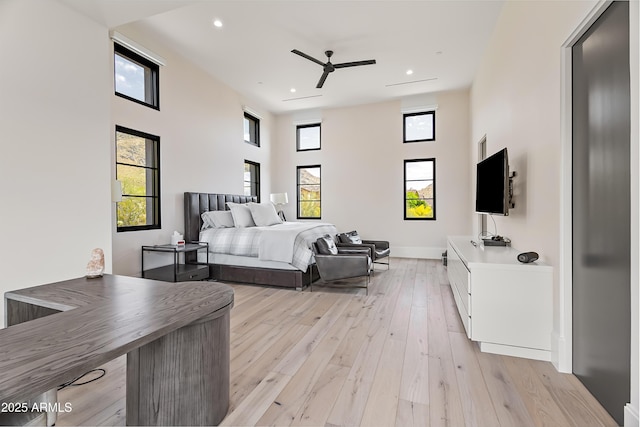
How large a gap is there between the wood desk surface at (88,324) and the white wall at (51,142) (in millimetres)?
841

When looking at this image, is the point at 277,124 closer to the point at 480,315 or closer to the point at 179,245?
the point at 179,245

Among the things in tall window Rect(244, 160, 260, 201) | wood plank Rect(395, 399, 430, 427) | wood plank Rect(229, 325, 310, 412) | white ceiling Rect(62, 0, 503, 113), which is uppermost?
white ceiling Rect(62, 0, 503, 113)

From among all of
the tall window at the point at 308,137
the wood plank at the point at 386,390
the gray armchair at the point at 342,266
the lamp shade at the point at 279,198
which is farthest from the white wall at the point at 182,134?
the wood plank at the point at 386,390

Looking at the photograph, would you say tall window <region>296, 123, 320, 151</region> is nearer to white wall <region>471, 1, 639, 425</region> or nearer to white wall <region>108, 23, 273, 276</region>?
white wall <region>108, 23, 273, 276</region>

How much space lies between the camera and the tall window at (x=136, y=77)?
12.6ft

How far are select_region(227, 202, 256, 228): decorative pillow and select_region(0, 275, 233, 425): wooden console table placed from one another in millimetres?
3262

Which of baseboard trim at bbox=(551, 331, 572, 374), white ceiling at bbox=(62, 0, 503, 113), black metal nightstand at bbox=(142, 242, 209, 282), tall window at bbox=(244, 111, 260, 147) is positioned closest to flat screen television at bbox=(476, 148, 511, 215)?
baseboard trim at bbox=(551, 331, 572, 374)

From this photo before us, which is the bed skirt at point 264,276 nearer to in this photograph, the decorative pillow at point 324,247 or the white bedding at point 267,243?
the white bedding at point 267,243

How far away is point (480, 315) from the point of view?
2291mm

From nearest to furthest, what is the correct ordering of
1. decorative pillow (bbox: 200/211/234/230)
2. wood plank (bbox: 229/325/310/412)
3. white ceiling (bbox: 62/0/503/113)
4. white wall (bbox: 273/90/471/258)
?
wood plank (bbox: 229/325/310/412) → white ceiling (bbox: 62/0/503/113) → decorative pillow (bbox: 200/211/234/230) → white wall (bbox: 273/90/471/258)

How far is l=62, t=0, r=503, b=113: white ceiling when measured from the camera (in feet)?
11.1

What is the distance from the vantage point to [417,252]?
21.0 feet

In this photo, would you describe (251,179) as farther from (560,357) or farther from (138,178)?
(560,357)

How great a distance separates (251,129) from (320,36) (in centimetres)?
321
